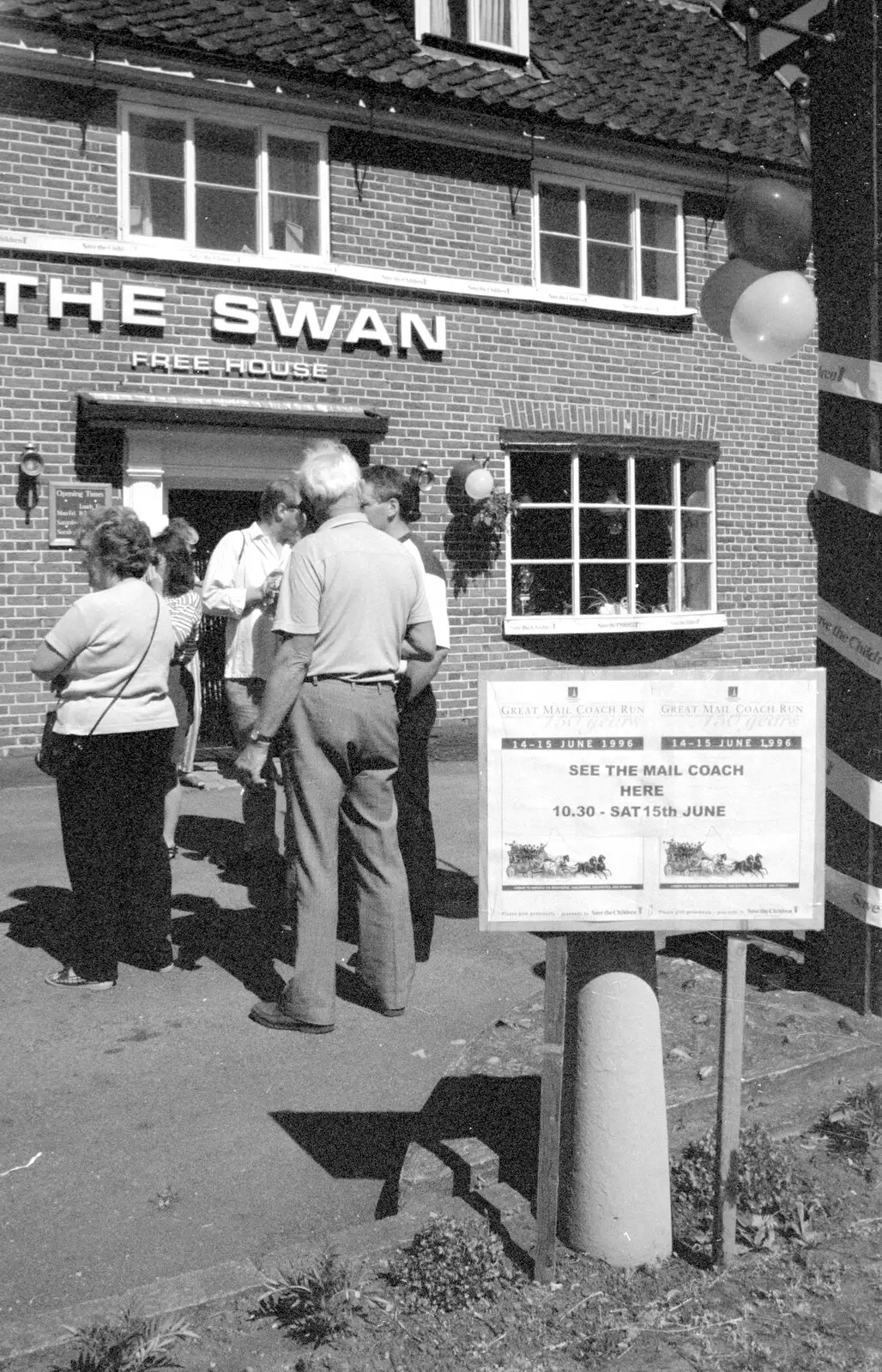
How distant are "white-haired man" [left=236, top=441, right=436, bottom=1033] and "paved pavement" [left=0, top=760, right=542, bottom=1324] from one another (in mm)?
222

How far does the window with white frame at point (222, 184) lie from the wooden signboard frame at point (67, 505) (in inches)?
80.8

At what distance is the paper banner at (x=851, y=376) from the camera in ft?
15.7

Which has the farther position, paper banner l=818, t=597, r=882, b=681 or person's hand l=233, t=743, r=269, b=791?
person's hand l=233, t=743, r=269, b=791

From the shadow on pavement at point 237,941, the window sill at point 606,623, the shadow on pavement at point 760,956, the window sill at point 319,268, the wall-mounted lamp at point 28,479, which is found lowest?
the shadow on pavement at point 237,941

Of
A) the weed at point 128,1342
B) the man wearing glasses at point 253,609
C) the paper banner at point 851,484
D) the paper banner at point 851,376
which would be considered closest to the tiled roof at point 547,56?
the man wearing glasses at point 253,609

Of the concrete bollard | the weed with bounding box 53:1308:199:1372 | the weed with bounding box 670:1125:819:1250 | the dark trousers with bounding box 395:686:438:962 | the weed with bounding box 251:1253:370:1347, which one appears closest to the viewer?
the weed with bounding box 53:1308:199:1372

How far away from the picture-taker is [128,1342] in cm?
275

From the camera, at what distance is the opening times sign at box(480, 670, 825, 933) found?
321cm

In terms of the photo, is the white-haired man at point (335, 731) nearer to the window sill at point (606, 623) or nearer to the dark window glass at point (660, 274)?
the window sill at point (606, 623)

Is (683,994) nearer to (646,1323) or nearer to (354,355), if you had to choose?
(646,1323)

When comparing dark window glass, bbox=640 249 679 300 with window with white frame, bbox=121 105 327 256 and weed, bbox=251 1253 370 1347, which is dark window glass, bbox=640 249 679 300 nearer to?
window with white frame, bbox=121 105 327 256

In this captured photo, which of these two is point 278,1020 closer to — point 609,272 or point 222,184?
point 222,184

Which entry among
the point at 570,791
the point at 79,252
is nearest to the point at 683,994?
the point at 570,791

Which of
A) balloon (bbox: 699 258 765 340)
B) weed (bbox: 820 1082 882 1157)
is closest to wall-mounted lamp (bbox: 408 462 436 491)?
balloon (bbox: 699 258 765 340)
